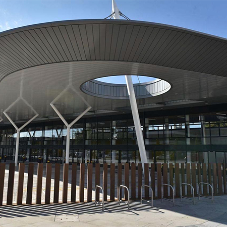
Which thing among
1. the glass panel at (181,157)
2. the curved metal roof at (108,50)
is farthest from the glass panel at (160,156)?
the curved metal roof at (108,50)

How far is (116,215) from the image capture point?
649 cm

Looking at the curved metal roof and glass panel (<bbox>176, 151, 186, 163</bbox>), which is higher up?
the curved metal roof

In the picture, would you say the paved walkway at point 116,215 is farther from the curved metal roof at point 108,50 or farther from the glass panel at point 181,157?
the glass panel at point 181,157

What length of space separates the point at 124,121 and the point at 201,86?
13.3 meters

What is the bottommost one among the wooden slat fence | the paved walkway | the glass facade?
the paved walkway

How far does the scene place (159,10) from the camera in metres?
10.1

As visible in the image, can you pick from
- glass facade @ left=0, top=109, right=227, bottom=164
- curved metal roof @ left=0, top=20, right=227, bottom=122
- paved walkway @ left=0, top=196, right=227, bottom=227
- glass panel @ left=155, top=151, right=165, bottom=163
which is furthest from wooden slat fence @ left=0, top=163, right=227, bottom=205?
glass panel @ left=155, top=151, right=165, bottom=163

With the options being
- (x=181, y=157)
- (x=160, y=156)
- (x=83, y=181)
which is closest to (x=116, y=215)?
(x=83, y=181)

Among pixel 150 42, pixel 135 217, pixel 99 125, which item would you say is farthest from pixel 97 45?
pixel 99 125

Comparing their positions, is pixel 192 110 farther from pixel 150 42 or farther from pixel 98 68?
pixel 150 42

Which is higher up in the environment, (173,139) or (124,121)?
(124,121)

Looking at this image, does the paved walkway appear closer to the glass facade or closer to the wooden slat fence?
the wooden slat fence

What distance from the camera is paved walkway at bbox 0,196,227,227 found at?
19.0 ft

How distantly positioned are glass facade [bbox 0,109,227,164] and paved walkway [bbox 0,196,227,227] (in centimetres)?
1423
